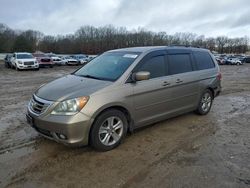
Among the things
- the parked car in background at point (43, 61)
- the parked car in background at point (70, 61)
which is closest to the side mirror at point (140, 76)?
the parked car in background at point (43, 61)

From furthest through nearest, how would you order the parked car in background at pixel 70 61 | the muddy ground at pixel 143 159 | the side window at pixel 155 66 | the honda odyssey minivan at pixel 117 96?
the parked car in background at pixel 70 61 → the side window at pixel 155 66 → the honda odyssey minivan at pixel 117 96 → the muddy ground at pixel 143 159

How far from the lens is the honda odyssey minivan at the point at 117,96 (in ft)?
13.1

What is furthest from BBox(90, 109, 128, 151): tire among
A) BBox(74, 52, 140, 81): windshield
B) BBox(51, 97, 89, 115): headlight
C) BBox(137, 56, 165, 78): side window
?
BBox(137, 56, 165, 78): side window

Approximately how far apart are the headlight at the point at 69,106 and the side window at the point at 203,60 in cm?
354

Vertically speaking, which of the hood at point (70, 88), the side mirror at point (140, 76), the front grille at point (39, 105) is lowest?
the front grille at point (39, 105)

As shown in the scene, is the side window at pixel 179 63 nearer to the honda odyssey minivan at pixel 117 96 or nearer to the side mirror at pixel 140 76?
the honda odyssey minivan at pixel 117 96

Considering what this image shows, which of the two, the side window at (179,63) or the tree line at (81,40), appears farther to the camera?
the tree line at (81,40)

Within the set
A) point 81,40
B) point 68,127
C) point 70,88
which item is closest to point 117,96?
point 70,88

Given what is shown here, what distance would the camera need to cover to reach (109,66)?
5.16 meters

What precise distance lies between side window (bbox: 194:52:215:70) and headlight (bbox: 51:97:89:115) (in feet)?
11.6

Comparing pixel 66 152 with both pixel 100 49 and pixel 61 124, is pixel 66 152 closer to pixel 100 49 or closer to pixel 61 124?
pixel 61 124

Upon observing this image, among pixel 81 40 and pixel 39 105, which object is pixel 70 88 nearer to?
pixel 39 105

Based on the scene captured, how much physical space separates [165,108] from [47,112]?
2442 mm

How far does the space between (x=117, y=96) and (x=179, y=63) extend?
6.87 ft
